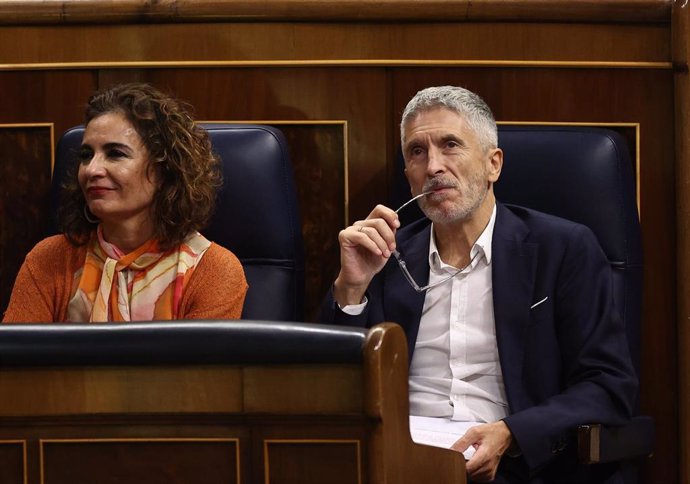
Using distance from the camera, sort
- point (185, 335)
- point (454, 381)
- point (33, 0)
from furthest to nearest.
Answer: point (33, 0) → point (454, 381) → point (185, 335)

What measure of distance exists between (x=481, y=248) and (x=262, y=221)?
1.13 ft

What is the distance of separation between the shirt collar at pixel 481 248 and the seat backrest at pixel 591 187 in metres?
0.09

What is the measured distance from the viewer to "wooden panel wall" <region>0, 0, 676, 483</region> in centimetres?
183

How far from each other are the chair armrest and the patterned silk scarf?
0.63 metres

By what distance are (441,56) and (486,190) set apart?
0.32 metres

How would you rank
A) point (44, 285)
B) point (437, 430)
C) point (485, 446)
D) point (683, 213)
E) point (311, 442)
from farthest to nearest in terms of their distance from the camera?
1. point (683, 213)
2. point (44, 285)
3. point (437, 430)
4. point (485, 446)
5. point (311, 442)

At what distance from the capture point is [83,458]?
0.94 metres

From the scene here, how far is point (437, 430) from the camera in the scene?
1527 millimetres

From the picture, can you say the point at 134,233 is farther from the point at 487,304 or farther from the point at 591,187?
the point at 591,187

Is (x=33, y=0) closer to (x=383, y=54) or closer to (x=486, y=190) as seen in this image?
(x=383, y=54)

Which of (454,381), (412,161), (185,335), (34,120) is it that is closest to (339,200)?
(412,161)

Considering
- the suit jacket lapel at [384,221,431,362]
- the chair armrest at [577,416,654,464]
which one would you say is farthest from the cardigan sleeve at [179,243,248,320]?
the chair armrest at [577,416,654,464]

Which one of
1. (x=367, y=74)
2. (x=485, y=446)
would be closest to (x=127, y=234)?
(x=367, y=74)

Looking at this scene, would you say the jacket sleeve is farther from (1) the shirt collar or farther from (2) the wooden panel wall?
(2) the wooden panel wall
